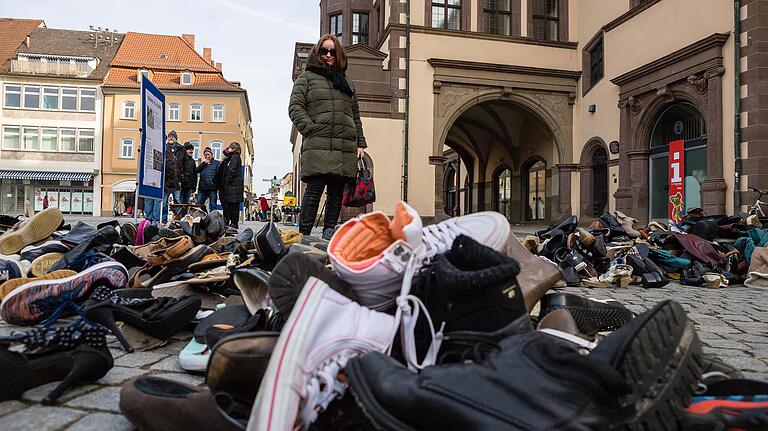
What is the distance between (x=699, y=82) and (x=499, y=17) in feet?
25.3

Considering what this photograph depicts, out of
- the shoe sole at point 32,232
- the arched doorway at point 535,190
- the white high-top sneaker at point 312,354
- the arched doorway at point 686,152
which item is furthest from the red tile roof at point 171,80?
the white high-top sneaker at point 312,354

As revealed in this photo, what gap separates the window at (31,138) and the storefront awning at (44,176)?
2.14 meters

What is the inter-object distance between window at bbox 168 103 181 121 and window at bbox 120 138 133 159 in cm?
360


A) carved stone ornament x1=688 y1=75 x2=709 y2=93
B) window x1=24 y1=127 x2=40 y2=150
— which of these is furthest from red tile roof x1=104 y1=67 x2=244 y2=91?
carved stone ornament x1=688 y1=75 x2=709 y2=93

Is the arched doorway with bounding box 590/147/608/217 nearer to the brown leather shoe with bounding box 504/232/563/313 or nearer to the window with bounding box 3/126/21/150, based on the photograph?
the brown leather shoe with bounding box 504/232/563/313

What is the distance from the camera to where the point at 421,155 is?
16.8 metres

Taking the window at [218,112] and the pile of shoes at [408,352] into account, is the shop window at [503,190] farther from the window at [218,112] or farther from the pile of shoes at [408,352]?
the window at [218,112]

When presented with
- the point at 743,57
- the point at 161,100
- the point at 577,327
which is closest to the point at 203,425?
the point at 577,327

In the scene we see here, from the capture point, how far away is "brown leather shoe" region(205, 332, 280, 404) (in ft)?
4.01

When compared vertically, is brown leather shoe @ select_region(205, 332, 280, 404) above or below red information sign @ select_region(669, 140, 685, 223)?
below

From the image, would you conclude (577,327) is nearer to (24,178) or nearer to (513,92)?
(513,92)

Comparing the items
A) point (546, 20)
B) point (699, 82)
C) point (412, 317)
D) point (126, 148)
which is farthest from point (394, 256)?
point (126, 148)

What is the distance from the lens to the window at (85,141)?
125 ft

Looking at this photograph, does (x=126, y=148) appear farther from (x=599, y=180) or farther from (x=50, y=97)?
(x=599, y=180)
